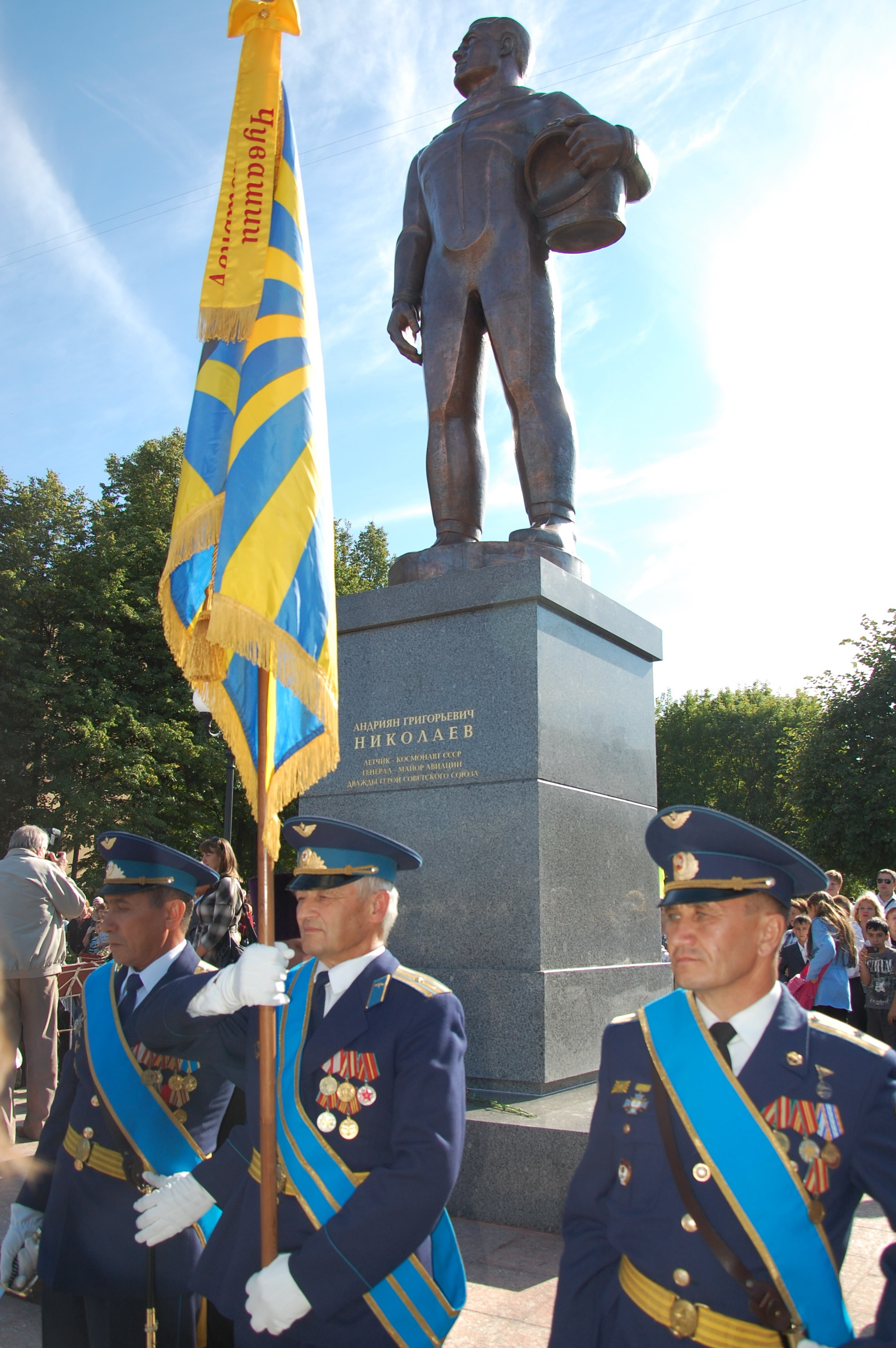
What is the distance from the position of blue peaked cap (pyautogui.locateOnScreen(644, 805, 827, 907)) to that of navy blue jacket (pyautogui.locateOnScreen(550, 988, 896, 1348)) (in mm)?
254

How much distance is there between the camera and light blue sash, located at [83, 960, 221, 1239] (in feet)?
9.75

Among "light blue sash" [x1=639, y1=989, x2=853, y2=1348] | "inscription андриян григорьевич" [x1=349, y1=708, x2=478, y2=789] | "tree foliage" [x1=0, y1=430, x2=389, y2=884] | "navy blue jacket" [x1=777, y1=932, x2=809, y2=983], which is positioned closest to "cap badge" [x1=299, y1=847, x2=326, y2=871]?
"light blue sash" [x1=639, y1=989, x2=853, y2=1348]

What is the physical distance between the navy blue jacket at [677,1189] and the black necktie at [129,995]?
152 cm

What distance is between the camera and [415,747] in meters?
6.28

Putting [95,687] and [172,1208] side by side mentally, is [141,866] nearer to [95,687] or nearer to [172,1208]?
[172,1208]

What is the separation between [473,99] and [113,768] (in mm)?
17627

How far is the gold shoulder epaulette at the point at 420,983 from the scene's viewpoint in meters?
2.62

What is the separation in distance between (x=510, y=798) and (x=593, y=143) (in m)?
4.16

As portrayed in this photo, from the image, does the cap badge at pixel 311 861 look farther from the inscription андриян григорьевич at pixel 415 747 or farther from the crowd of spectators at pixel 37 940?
the crowd of spectators at pixel 37 940

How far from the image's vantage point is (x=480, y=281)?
7.20 metres

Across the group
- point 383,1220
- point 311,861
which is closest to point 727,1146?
point 383,1220

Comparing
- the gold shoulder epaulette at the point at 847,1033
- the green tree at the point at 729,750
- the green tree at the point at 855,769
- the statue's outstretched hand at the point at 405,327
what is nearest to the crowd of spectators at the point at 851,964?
the statue's outstretched hand at the point at 405,327

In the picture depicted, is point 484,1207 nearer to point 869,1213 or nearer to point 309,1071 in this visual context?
point 869,1213

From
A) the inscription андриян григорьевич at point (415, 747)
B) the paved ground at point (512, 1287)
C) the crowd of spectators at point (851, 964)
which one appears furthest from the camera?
the crowd of spectators at point (851, 964)
